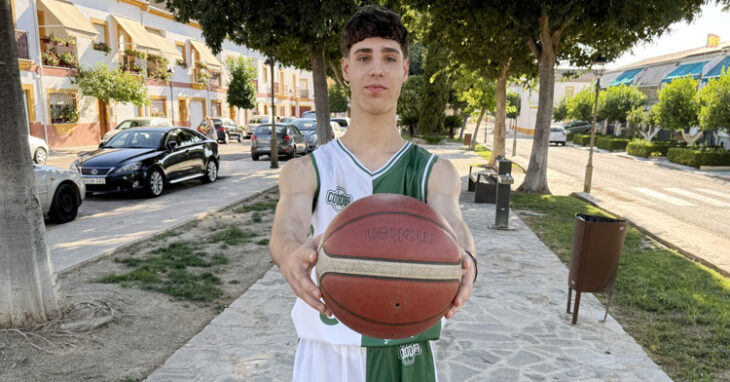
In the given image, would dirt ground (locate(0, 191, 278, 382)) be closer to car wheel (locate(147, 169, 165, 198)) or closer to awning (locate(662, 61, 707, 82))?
car wheel (locate(147, 169, 165, 198))

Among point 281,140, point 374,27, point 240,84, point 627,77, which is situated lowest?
point 281,140

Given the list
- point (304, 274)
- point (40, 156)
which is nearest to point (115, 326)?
point (304, 274)

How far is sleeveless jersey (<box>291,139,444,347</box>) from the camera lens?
212cm

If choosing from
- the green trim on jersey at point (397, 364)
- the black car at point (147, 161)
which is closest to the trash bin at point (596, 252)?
the green trim on jersey at point (397, 364)

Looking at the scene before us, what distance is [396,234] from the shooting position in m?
1.54

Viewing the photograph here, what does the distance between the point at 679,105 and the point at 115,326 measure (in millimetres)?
29139

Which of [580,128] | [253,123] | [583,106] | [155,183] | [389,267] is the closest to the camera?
[389,267]

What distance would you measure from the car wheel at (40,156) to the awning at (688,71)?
37847 millimetres

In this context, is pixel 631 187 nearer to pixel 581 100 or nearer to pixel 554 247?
pixel 554 247

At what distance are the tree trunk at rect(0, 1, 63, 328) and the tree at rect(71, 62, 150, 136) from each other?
906 inches

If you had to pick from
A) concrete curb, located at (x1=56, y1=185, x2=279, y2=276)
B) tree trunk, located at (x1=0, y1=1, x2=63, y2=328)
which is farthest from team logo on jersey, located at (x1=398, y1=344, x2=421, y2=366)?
concrete curb, located at (x1=56, y1=185, x2=279, y2=276)

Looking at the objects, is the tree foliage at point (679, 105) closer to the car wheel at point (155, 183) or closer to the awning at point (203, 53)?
the car wheel at point (155, 183)

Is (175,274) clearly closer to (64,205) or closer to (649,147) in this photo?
(64,205)

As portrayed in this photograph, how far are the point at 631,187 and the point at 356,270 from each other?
18201 millimetres
